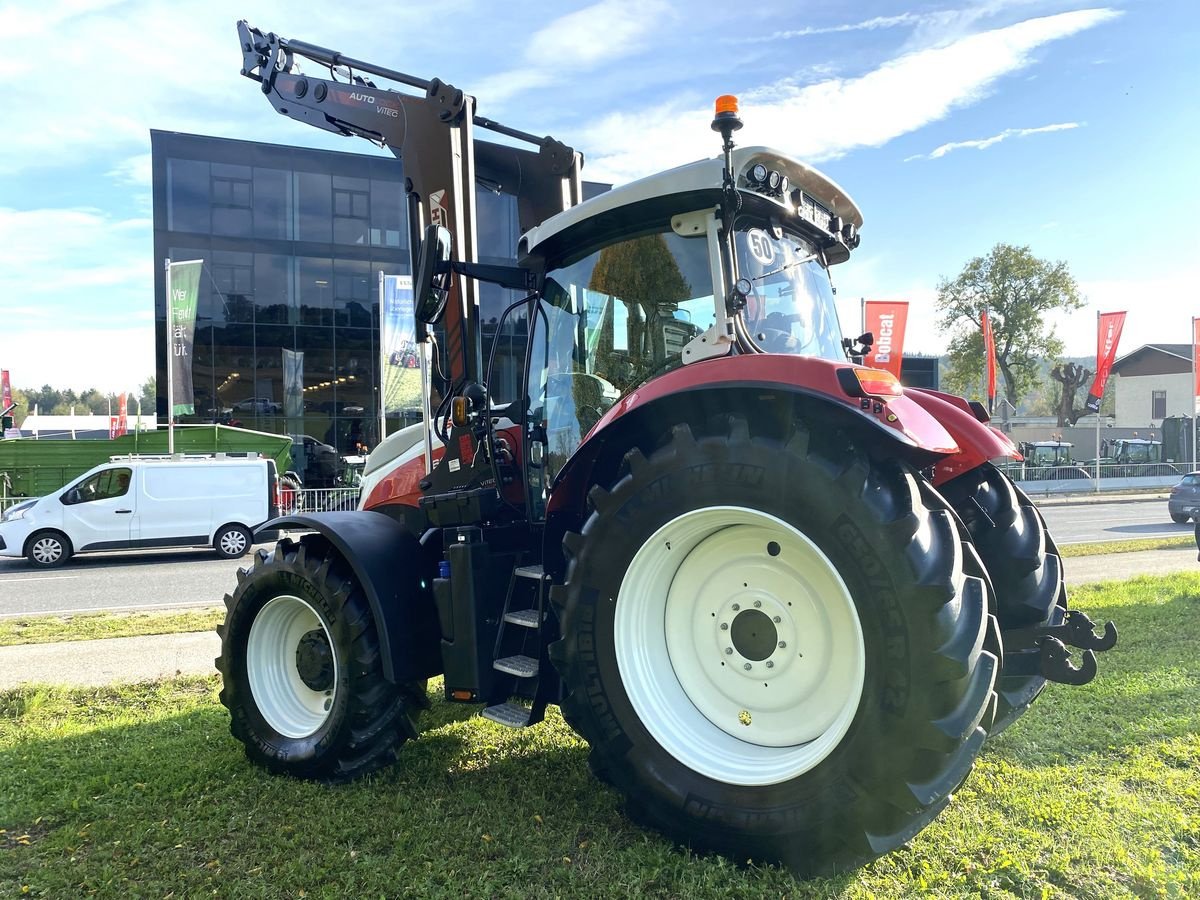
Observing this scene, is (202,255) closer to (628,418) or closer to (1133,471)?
(628,418)

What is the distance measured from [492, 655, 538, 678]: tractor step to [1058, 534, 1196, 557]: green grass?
42.1 feet

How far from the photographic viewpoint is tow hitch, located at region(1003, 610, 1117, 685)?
313 cm

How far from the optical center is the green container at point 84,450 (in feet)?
70.6

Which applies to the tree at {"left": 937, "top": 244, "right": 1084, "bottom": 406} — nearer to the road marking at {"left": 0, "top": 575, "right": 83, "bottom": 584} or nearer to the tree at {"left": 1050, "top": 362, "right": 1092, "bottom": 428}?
the tree at {"left": 1050, "top": 362, "right": 1092, "bottom": 428}

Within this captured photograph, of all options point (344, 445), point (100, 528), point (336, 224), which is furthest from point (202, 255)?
point (100, 528)

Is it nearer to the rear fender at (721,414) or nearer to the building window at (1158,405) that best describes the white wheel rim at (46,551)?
the rear fender at (721,414)

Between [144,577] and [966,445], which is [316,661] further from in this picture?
[144,577]

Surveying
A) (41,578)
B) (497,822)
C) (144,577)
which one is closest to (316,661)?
(497,822)

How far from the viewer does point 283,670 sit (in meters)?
4.38

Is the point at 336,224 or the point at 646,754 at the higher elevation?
the point at 336,224

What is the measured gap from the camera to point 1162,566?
39.4 ft

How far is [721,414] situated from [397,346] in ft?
57.9

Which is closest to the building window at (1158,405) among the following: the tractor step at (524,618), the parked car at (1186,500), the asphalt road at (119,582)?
the parked car at (1186,500)

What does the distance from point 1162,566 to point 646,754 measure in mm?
12045
